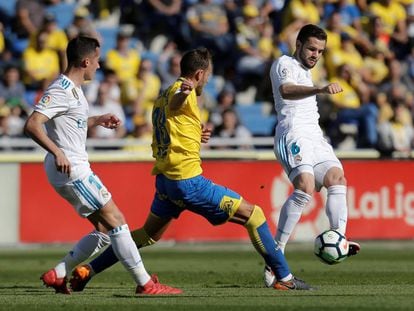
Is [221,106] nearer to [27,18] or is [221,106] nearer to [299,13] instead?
[299,13]

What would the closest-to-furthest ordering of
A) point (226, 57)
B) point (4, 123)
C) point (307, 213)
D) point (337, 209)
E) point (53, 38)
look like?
1. point (337, 209)
2. point (307, 213)
3. point (4, 123)
4. point (53, 38)
5. point (226, 57)

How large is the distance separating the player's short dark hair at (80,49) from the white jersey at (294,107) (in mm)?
1987

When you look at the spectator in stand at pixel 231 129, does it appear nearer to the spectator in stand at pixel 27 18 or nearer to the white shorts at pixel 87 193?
the spectator in stand at pixel 27 18

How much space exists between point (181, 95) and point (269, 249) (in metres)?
1.61

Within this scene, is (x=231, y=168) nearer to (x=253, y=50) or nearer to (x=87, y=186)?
(x=253, y=50)

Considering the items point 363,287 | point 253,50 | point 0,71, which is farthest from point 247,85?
point 363,287

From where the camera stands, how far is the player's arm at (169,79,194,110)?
9.08 m

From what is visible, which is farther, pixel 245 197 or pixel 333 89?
pixel 245 197

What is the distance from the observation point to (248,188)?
1764 centimetres

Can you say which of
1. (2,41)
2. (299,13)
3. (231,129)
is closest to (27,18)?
(2,41)

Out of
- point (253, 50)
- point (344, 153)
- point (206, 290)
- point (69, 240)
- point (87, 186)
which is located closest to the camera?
point (87, 186)

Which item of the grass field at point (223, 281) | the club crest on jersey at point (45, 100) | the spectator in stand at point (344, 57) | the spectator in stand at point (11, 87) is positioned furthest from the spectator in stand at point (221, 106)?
the club crest on jersey at point (45, 100)

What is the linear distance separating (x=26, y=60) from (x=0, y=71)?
1.65 ft

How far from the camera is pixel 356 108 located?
65.0 feet
